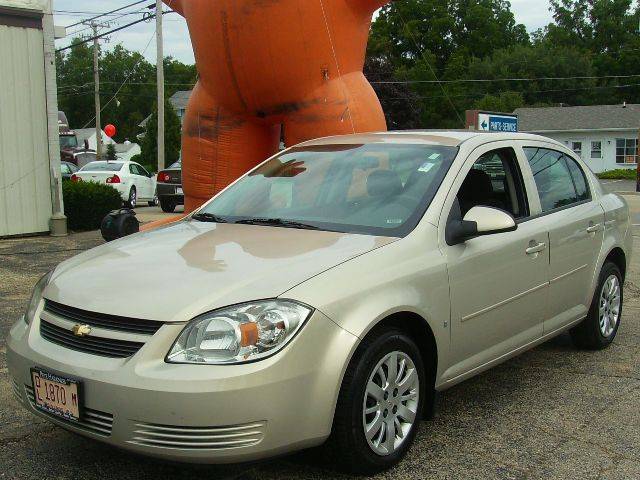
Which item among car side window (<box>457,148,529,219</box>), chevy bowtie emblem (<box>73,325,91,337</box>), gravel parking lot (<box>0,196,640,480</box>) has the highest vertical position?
car side window (<box>457,148,529,219</box>)

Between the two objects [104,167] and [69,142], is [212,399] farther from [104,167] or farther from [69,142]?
[69,142]

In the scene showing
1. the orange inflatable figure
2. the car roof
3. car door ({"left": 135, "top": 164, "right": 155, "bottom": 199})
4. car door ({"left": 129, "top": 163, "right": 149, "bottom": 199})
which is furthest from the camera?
car door ({"left": 135, "top": 164, "right": 155, "bottom": 199})

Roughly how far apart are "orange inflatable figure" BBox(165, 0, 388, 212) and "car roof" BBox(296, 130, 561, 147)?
8.05 feet

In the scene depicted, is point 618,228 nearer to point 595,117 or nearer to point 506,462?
point 506,462

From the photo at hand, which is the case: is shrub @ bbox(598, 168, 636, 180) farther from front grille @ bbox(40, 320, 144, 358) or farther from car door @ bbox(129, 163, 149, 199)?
front grille @ bbox(40, 320, 144, 358)

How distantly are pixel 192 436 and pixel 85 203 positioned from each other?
10771 millimetres

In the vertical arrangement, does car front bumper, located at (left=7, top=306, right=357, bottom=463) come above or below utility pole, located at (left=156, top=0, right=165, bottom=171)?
below

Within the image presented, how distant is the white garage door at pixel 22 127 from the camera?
11266 millimetres

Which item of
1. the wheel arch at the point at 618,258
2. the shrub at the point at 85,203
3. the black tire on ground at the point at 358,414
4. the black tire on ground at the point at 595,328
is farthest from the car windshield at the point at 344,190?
the shrub at the point at 85,203

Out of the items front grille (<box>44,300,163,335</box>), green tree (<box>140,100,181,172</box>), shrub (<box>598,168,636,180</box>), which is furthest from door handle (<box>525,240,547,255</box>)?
green tree (<box>140,100,181,172</box>)

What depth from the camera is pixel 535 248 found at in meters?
4.40

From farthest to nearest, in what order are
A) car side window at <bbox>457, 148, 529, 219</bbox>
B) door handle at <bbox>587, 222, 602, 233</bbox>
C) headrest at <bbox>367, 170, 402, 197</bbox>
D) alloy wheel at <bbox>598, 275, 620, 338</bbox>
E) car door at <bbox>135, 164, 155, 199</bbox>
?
car door at <bbox>135, 164, 155, 199</bbox> < alloy wheel at <bbox>598, 275, 620, 338</bbox> < door handle at <bbox>587, 222, 602, 233</bbox> < car side window at <bbox>457, 148, 529, 219</bbox> < headrest at <bbox>367, 170, 402, 197</bbox>

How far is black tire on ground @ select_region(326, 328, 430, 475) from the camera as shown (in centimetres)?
316

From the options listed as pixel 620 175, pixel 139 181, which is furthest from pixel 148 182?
pixel 620 175
